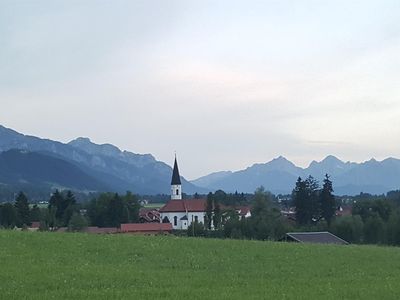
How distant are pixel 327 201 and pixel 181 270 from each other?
94.6m

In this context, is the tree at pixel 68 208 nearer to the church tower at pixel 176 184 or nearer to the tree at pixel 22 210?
the tree at pixel 22 210

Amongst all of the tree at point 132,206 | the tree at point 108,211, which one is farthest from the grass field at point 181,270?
the tree at point 132,206

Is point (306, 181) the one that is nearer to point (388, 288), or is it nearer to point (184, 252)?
point (184, 252)

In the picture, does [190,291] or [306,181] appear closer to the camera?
[190,291]

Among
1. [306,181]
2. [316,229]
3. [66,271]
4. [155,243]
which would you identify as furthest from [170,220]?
[66,271]

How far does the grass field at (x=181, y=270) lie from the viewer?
16.1 m

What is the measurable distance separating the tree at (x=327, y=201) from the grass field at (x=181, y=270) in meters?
81.7

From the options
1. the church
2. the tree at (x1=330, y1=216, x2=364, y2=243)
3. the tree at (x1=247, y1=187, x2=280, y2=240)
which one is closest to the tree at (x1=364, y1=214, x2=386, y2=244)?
the tree at (x1=330, y1=216, x2=364, y2=243)

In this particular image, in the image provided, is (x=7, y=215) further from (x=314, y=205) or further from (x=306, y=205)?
(x=314, y=205)

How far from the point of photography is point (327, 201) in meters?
113

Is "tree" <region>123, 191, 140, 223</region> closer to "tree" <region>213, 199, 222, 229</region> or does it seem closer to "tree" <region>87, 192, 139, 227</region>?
"tree" <region>87, 192, 139, 227</region>

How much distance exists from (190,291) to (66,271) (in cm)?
475

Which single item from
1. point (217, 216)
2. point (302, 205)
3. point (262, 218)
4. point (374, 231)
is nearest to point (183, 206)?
point (217, 216)

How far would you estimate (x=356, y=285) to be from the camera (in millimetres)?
18703
